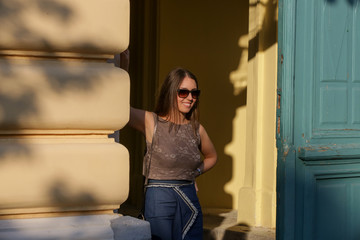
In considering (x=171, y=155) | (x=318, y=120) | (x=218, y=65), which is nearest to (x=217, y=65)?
(x=218, y=65)

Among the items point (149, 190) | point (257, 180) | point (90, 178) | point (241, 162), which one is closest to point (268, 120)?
point (257, 180)

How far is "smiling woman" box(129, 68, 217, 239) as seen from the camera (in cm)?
417

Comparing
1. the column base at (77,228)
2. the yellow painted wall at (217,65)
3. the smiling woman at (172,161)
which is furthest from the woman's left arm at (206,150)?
the yellow painted wall at (217,65)

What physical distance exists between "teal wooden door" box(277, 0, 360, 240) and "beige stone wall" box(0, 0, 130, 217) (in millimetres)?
1369

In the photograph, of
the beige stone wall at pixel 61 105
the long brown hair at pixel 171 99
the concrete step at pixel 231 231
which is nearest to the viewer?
the beige stone wall at pixel 61 105

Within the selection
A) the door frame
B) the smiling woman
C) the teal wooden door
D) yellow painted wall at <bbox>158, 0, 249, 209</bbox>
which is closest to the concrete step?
yellow painted wall at <bbox>158, 0, 249, 209</bbox>

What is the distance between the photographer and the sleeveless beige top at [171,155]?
4.21 meters

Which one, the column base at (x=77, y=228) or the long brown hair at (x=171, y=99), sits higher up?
the long brown hair at (x=171, y=99)

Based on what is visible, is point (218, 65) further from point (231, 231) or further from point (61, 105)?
point (61, 105)

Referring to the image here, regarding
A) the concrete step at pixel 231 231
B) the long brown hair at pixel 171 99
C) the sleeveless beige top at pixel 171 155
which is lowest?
the concrete step at pixel 231 231

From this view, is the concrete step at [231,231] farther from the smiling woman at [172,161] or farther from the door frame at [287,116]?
the smiling woman at [172,161]

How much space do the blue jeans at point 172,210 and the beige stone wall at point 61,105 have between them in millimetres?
626

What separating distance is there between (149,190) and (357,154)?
1.44 m

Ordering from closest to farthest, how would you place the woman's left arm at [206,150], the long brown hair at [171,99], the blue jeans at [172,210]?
1. the blue jeans at [172,210]
2. the long brown hair at [171,99]
3. the woman's left arm at [206,150]
